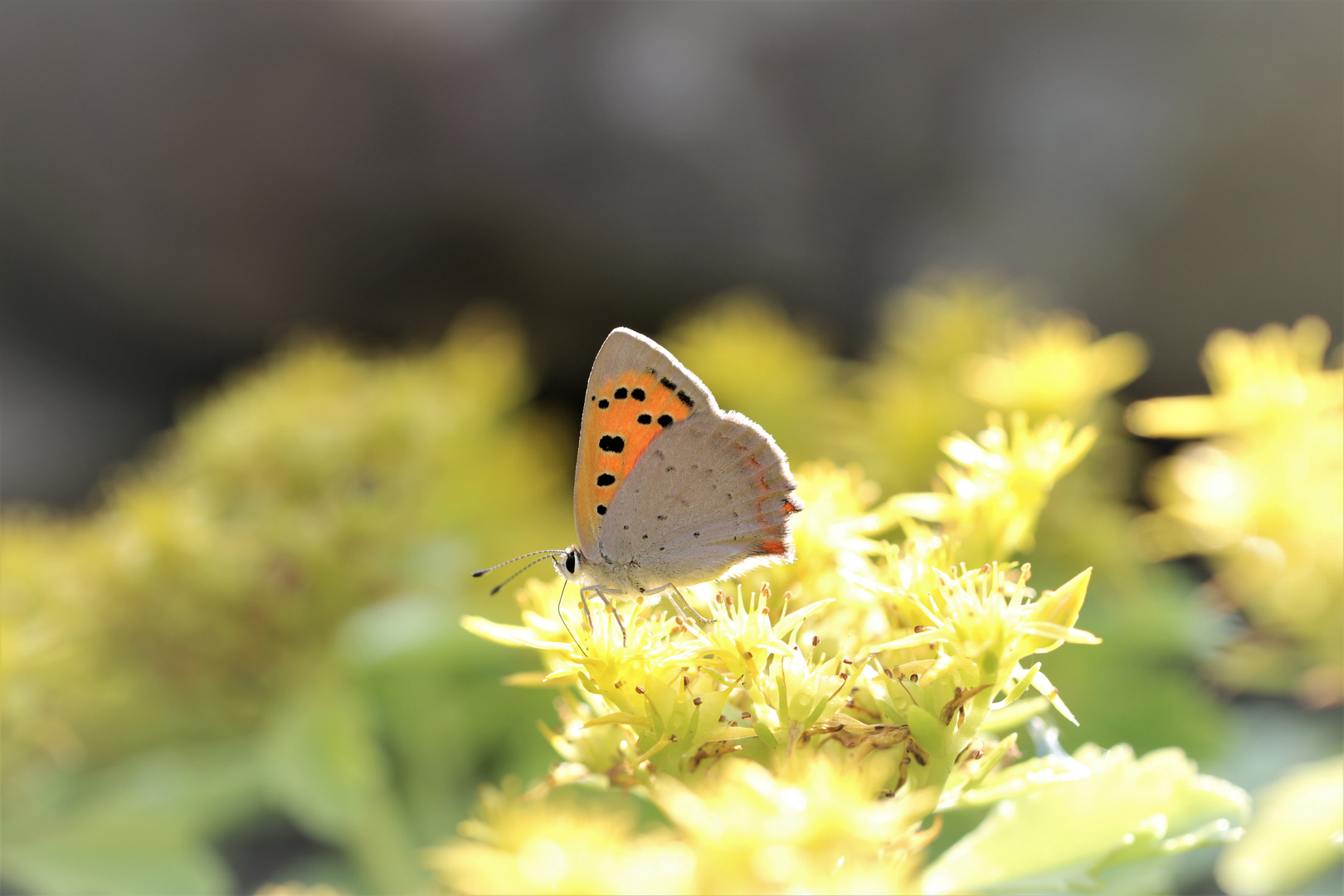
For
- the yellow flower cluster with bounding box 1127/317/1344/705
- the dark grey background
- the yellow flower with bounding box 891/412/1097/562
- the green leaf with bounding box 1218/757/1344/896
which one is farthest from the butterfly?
the dark grey background

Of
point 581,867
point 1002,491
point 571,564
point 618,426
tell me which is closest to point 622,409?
point 618,426

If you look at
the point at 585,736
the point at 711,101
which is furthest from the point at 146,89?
the point at 585,736

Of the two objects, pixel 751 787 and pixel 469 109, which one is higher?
pixel 469 109

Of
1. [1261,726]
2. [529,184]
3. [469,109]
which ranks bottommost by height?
[1261,726]

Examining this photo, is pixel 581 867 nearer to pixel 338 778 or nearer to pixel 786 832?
pixel 786 832

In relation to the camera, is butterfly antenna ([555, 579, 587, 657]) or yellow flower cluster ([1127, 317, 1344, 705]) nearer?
butterfly antenna ([555, 579, 587, 657])

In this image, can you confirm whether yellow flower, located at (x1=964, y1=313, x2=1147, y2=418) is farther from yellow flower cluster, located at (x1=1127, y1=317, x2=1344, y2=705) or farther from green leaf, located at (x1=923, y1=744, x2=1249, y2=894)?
green leaf, located at (x1=923, y1=744, x2=1249, y2=894)

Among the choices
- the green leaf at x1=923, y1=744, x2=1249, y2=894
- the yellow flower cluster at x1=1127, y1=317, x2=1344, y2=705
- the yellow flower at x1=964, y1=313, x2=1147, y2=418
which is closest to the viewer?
the green leaf at x1=923, y1=744, x2=1249, y2=894

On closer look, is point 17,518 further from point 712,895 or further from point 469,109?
point 712,895

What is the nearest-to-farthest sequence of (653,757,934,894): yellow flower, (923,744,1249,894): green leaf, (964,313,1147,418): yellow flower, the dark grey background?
Result: (653,757,934,894): yellow flower
(923,744,1249,894): green leaf
(964,313,1147,418): yellow flower
the dark grey background
